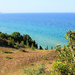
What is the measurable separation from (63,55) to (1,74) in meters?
5.37

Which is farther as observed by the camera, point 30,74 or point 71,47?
point 30,74

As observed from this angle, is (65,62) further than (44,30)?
No

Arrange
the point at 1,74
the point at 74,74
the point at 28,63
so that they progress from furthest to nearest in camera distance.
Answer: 1. the point at 28,63
2. the point at 1,74
3. the point at 74,74

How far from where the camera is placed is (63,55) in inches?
202

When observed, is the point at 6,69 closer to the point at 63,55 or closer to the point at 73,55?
the point at 63,55

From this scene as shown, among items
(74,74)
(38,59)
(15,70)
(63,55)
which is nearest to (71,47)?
(63,55)

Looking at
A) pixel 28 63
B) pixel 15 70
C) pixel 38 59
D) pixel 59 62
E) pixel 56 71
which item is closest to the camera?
pixel 59 62

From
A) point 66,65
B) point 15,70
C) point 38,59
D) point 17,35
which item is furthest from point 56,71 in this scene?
point 17,35

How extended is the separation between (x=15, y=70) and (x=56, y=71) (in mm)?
4495

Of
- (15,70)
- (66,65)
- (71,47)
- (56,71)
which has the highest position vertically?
(71,47)

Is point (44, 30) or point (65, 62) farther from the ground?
point (65, 62)

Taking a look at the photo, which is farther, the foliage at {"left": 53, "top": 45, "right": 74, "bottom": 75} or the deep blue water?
the deep blue water

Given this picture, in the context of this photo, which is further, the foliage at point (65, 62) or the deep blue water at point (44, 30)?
the deep blue water at point (44, 30)

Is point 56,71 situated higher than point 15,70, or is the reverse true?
point 56,71
